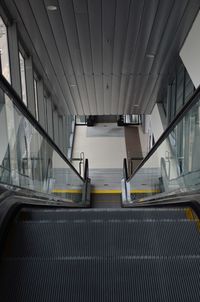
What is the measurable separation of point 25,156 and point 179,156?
212cm

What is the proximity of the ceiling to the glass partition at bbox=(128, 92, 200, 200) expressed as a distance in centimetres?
257

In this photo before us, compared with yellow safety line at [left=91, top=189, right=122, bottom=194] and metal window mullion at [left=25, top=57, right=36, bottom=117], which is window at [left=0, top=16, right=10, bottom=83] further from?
yellow safety line at [left=91, top=189, right=122, bottom=194]

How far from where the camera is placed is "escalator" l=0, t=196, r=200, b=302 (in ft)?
6.25

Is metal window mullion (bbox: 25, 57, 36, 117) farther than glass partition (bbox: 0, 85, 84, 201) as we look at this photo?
Yes

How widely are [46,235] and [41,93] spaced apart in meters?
9.16

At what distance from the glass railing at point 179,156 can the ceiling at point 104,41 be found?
2.57 m

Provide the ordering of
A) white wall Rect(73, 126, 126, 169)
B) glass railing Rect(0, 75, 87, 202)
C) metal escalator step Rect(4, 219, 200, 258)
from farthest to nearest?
white wall Rect(73, 126, 126, 169) < glass railing Rect(0, 75, 87, 202) < metal escalator step Rect(4, 219, 200, 258)

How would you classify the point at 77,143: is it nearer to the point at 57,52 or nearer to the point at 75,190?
the point at 75,190

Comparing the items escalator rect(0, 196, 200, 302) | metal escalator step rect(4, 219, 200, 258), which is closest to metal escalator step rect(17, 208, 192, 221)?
escalator rect(0, 196, 200, 302)

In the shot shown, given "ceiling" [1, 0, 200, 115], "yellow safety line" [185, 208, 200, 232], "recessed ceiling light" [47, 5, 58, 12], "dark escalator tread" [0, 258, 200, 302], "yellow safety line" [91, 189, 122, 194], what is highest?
"recessed ceiling light" [47, 5, 58, 12]

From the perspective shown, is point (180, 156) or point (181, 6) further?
point (181, 6)

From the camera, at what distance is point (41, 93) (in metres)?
11.3

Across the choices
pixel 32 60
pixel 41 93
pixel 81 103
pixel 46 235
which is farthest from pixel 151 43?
pixel 46 235

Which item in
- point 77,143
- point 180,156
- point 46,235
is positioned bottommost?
point 46,235
